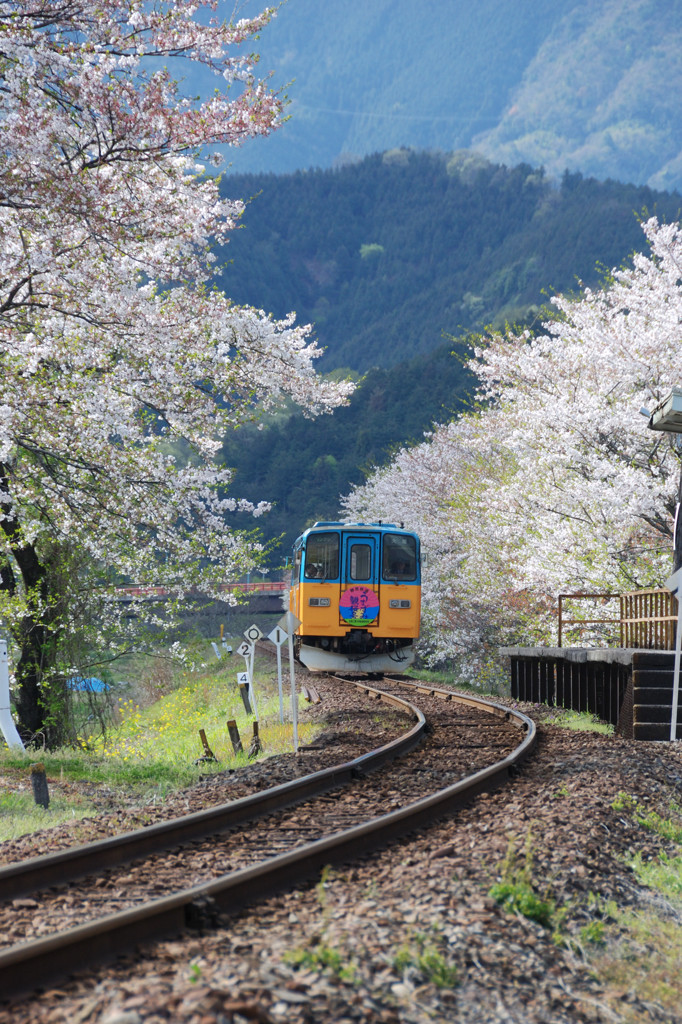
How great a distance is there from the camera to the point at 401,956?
3650 mm

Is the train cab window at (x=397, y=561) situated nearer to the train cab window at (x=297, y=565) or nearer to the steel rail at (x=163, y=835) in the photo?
the train cab window at (x=297, y=565)

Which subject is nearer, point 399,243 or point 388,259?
point 388,259

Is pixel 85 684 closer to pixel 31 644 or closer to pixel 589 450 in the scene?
pixel 31 644

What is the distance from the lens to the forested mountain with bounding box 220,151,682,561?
88.4 meters

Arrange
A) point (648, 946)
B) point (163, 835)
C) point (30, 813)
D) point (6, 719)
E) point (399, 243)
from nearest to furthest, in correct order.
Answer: point (648, 946)
point (163, 835)
point (30, 813)
point (6, 719)
point (399, 243)

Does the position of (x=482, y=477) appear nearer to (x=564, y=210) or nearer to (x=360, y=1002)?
(x=360, y=1002)

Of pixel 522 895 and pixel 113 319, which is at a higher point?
pixel 113 319

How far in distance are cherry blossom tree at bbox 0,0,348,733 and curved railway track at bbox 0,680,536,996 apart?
494cm

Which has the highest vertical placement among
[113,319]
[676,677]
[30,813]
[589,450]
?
[113,319]

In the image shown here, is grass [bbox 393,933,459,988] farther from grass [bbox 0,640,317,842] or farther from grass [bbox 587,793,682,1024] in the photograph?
grass [bbox 0,640,317,842]

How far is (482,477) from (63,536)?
1794 cm

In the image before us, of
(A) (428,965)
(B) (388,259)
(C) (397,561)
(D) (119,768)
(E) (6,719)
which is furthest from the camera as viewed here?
(B) (388,259)

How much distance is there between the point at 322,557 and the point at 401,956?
14498mm

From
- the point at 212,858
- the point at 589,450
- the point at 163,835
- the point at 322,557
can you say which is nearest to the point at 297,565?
the point at 322,557
